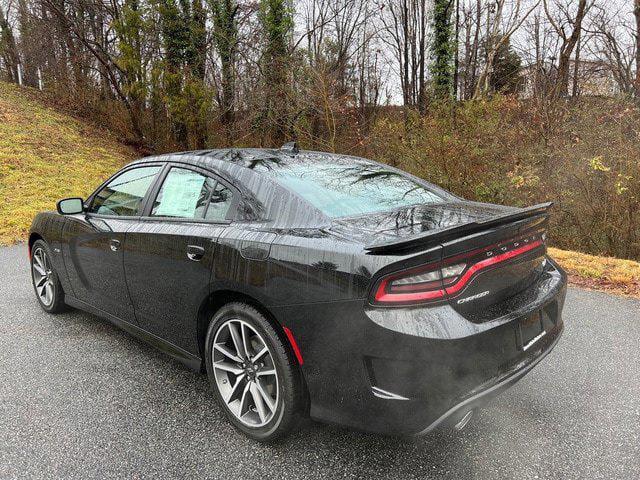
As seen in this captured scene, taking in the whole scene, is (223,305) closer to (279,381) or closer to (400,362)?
(279,381)

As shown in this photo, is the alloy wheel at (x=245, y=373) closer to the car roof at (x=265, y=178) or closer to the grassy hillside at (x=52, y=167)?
the car roof at (x=265, y=178)

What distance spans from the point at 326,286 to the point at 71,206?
2.60 m

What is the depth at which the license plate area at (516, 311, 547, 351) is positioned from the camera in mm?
2111

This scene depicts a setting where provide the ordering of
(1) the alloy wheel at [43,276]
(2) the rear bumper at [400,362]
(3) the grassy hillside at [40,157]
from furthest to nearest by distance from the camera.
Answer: (3) the grassy hillside at [40,157]
(1) the alloy wheel at [43,276]
(2) the rear bumper at [400,362]

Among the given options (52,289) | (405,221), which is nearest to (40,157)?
(52,289)

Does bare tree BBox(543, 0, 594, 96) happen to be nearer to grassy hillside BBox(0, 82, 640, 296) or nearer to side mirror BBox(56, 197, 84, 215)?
grassy hillside BBox(0, 82, 640, 296)

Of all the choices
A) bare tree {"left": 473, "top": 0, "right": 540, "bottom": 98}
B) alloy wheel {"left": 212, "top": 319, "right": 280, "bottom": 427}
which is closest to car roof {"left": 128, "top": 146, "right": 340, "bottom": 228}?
alloy wheel {"left": 212, "top": 319, "right": 280, "bottom": 427}

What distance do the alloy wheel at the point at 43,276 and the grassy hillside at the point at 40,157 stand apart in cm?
457

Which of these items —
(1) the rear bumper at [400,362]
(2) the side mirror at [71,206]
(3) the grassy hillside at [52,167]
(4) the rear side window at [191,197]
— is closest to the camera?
(1) the rear bumper at [400,362]

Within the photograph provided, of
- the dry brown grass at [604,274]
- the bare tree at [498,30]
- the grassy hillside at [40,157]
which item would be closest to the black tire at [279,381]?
the dry brown grass at [604,274]

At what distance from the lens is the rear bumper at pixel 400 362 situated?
184cm

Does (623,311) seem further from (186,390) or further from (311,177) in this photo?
(186,390)

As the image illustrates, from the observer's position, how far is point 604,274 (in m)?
5.38

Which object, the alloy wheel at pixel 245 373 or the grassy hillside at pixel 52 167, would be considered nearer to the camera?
the alloy wheel at pixel 245 373
